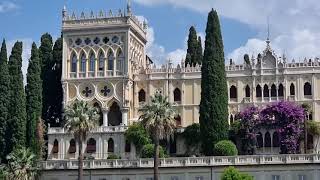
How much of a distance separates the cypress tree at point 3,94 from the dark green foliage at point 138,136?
1423 centimetres

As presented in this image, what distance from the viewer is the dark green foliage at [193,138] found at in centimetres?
8244

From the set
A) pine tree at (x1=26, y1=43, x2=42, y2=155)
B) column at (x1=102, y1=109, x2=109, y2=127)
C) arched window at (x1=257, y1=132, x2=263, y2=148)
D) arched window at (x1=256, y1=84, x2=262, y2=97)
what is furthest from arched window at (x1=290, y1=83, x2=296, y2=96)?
pine tree at (x1=26, y1=43, x2=42, y2=155)

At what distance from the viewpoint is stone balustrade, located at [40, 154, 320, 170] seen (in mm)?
66812

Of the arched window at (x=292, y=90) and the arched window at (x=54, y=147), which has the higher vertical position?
the arched window at (x=292, y=90)

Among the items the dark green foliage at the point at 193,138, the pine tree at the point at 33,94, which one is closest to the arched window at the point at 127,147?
the dark green foliage at the point at 193,138

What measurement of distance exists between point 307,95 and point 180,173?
25.9m

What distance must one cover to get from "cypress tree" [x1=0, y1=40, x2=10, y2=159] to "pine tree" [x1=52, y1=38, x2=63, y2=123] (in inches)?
475

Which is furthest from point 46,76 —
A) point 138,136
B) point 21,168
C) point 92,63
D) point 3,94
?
point 21,168

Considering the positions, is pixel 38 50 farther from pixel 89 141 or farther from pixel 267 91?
pixel 267 91

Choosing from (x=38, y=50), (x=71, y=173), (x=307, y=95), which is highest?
(x=38, y=50)

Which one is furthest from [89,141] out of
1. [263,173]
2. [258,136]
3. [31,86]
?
[263,173]

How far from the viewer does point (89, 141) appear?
8669cm

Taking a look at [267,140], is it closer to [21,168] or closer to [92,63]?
[92,63]

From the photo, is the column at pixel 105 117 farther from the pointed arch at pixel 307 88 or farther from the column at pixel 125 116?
the pointed arch at pixel 307 88
